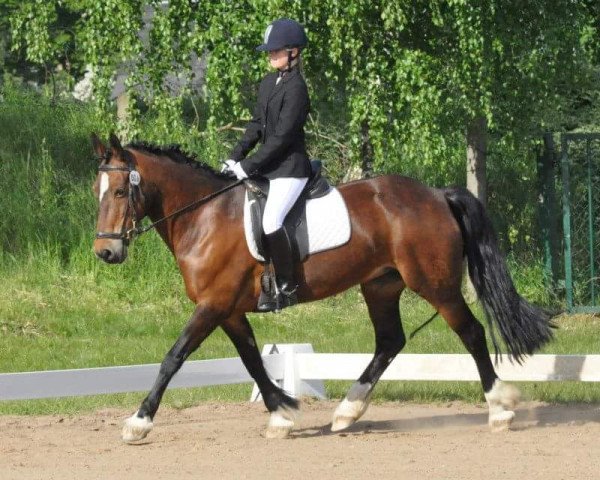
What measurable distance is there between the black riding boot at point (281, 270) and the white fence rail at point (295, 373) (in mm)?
1418

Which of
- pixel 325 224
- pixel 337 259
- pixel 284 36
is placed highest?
pixel 284 36

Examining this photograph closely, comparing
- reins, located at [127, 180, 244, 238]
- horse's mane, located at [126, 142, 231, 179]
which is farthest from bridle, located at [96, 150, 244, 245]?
horse's mane, located at [126, 142, 231, 179]

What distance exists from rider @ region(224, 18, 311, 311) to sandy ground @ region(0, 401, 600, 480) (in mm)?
1006

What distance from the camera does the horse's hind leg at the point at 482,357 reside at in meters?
8.22

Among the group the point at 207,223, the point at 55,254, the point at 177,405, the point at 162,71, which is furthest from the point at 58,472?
the point at 55,254

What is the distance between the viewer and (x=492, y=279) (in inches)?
333

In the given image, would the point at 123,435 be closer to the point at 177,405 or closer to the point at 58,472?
the point at 58,472

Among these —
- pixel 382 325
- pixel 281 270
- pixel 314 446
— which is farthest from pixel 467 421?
pixel 281 270

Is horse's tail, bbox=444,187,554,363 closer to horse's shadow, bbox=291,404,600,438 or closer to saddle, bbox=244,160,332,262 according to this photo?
horse's shadow, bbox=291,404,600,438

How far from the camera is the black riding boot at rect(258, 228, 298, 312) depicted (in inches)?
309

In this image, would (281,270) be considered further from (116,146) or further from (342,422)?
(116,146)

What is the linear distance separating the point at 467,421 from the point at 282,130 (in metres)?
2.56

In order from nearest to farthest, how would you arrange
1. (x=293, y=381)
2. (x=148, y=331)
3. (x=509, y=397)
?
(x=509, y=397) → (x=293, y=381) → (x=148, y=331)

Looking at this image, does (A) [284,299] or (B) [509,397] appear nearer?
(A) [284,299]
